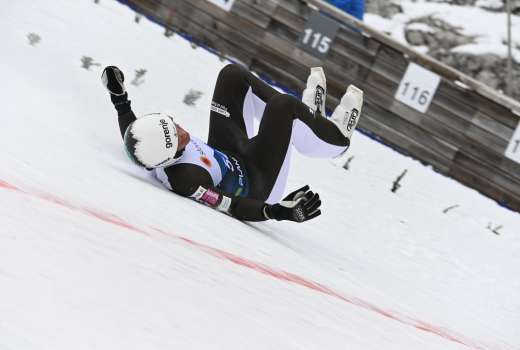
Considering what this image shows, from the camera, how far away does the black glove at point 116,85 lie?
3.85 m

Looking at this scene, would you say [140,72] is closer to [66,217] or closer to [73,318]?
[66,217]

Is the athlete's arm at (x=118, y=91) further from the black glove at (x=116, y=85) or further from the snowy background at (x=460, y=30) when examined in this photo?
the snowy background at (x=460, y=30)

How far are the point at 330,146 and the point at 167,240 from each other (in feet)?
5.99

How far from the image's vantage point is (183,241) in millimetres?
2447

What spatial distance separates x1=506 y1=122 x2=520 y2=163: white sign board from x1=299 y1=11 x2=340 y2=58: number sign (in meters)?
1.86

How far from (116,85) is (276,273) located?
63.7 inches

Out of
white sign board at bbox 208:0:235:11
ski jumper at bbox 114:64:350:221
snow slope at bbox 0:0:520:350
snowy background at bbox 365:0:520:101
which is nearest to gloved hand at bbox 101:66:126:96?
ski jumper at bbox 114:64:350:221

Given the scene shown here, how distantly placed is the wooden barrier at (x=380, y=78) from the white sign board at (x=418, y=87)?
0.16 feet

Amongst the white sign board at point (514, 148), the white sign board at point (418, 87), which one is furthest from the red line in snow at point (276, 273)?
the white sign board at point (418, 87)

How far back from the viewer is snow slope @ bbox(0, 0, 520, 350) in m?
1.58

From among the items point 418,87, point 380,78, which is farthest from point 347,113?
point 380,78

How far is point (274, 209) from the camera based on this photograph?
3.58 metres

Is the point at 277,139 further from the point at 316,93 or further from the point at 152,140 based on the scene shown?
the point at 152,140

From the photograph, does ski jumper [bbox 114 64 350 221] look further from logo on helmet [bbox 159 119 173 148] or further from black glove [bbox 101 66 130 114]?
logo on helmet [bbox 159 119 173 148]
